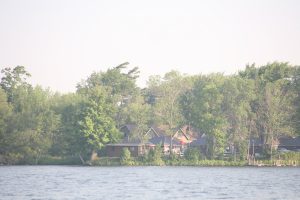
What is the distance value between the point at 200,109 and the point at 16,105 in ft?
117

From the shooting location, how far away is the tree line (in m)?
101

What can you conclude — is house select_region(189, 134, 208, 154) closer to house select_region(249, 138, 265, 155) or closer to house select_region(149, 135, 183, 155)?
house select_region(149, 135, 183, 155)

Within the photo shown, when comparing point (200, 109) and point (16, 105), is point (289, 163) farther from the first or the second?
point (16, 105)

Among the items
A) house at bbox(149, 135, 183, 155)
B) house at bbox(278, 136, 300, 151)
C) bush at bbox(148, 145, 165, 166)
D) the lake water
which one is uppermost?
house at bbox(278, 136, 300, 151)

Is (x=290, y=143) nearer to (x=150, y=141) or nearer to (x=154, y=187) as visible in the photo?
(x=150, y=141)

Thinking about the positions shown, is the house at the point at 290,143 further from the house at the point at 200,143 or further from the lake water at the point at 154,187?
the lake water at the point at 154,187

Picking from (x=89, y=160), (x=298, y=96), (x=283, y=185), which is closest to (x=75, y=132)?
(x=89, y=160)

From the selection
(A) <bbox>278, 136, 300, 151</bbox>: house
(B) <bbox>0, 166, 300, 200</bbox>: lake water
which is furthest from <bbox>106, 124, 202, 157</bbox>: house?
(B) <bbox>0, 166, 300, 200</bbox>: lake water

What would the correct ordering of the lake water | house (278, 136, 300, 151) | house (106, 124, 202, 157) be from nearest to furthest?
the lake water < house (106, 124, 202, 157) < house (278, 136, 300, 151)

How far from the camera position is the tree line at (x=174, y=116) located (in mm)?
101188

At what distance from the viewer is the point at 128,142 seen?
110 metres

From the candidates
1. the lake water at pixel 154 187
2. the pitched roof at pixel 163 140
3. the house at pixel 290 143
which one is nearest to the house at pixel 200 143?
the pitched roof at pixel 163 140

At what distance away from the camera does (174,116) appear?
350 ft

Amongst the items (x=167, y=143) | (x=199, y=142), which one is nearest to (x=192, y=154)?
(x=167, y=143)
